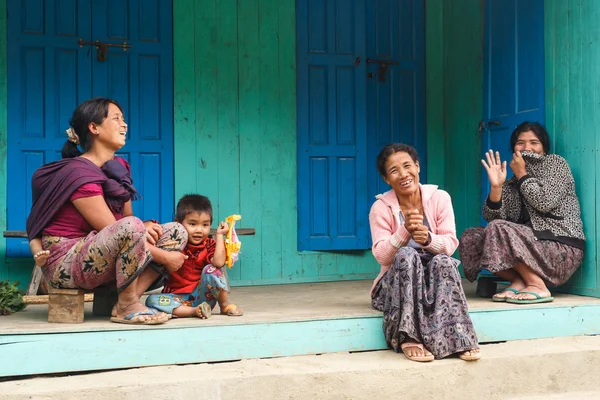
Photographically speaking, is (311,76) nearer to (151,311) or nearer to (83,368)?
(151,311)

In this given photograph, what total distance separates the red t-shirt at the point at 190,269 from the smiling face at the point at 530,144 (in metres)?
2.22

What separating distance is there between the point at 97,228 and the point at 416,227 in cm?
162

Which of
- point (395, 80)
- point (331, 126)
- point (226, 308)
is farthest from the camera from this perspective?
point (395, 80)

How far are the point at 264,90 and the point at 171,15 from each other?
0.94m

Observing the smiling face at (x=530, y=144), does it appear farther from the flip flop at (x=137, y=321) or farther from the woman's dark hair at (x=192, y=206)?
the flip flop at (x=137, y=321)

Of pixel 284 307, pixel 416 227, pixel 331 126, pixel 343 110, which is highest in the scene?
pixel 343 110

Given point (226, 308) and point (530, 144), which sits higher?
point (530, 144)

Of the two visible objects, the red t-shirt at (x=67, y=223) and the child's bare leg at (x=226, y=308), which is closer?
the red t-shirt at (x=67, y=223)

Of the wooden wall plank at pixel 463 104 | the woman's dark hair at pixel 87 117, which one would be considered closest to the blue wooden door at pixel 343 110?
the wooden wall plank at pixel 463 104

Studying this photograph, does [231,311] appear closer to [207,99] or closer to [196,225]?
[196,225]

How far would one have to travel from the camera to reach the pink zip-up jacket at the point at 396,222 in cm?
374

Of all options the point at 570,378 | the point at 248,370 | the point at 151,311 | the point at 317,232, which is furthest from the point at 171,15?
the point at 570,378

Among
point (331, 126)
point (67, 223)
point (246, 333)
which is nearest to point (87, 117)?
point (67, 223)

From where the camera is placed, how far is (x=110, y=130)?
3.61 metres
